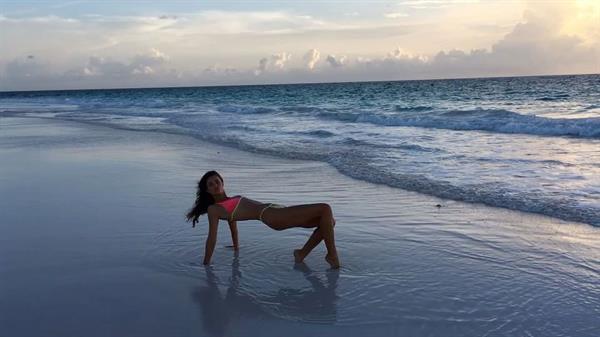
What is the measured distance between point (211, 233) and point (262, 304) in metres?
1.07

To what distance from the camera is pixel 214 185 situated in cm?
538

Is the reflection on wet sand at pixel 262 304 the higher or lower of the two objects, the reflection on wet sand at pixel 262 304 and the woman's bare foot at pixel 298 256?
the lower

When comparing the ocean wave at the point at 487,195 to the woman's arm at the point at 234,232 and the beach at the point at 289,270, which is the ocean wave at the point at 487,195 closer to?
the beach at the point at 289,270

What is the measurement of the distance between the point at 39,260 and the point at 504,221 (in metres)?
4.83

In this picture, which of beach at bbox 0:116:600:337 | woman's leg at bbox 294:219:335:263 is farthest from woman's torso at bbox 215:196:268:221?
woman's leg at bbox 294:219:335:263

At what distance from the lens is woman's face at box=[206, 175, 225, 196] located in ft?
17.6

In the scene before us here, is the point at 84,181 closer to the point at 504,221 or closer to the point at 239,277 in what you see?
the point at 239,277

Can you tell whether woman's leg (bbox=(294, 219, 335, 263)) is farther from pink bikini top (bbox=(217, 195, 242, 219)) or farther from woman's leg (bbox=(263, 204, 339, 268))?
pink bikini top (bbox=(217, 195, 242, 219))

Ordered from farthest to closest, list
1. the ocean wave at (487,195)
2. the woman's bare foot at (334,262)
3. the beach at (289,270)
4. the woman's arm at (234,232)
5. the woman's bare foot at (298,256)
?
the ocean wave at (487,195) < the woman's arm at (234,232) < the woman's bare foot at (298,256) < the woman's bare foot at (334,262) < the beach at (289,270)

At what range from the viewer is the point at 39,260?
530 centimetres

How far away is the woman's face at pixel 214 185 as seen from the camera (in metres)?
5.37

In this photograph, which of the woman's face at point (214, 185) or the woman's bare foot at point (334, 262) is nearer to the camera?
the woman's bare foot at point (334, 262)

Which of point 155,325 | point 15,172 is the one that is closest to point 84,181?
point 15,172

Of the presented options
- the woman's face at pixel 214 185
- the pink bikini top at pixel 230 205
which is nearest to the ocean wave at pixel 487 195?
the pink bikini top at pixel 230 205
